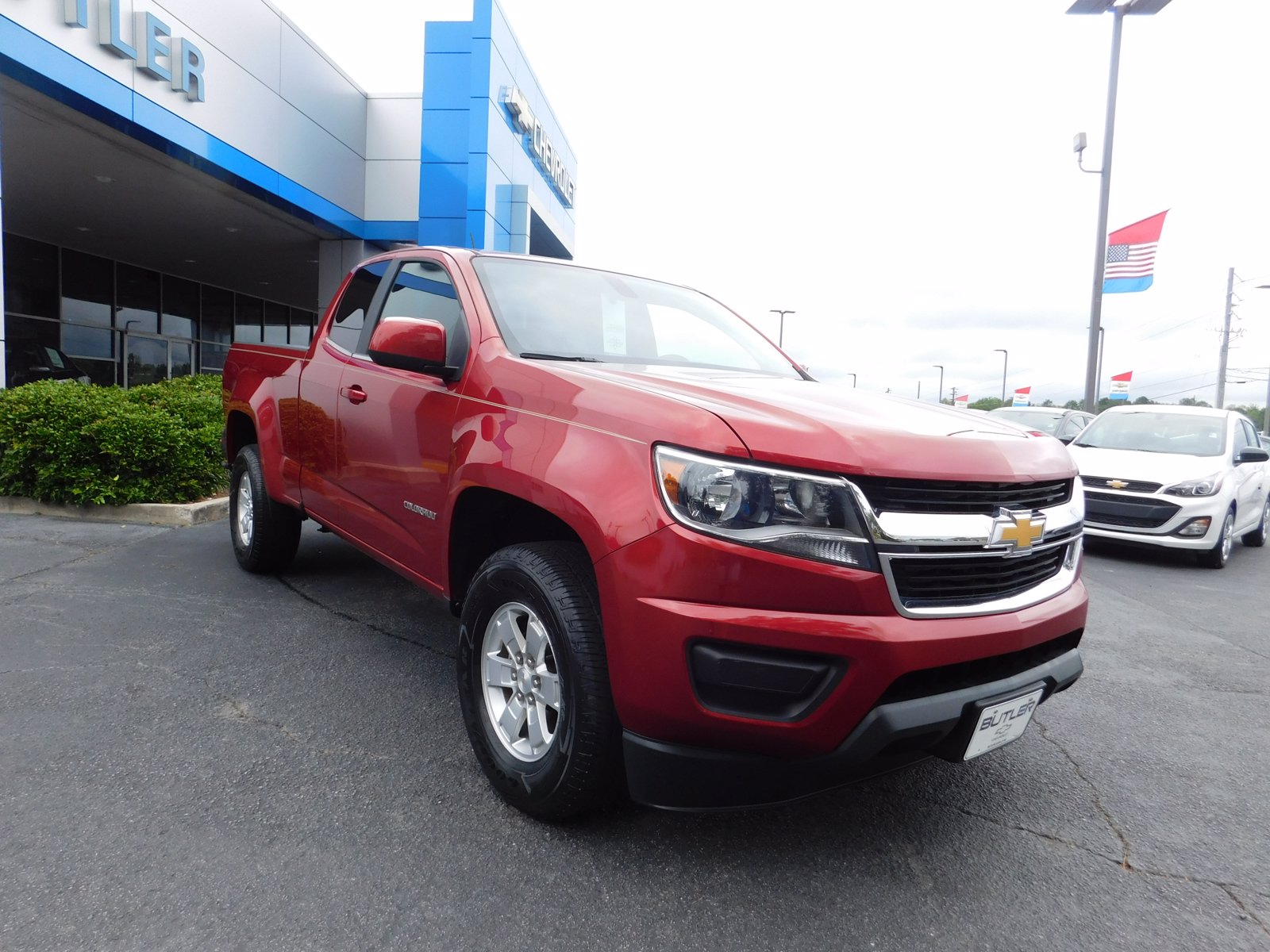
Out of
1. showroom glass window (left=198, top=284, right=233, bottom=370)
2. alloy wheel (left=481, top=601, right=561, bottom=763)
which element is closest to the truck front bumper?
alloy wheel (left=481, top=601, right=561, bottom=763)

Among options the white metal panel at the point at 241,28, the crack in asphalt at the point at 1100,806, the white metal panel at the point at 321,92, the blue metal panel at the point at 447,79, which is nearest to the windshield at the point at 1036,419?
the crack in asphalt at the point at 1100,806

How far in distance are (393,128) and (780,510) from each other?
677 inches

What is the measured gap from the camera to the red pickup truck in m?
→ 1.94

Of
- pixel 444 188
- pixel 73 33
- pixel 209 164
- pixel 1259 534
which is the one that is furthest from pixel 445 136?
pixel 1259 534

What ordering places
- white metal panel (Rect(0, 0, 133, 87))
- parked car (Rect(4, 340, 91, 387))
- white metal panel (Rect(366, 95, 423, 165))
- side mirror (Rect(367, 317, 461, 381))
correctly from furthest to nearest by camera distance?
white metal panel (Rect(366, 95, 423, 165)), parked car (Rect(4, 340, 91, 387)), white metal panel (Rect(0, 0, 133, 87)), side mirror (Rect(367, 317, 461, 381))

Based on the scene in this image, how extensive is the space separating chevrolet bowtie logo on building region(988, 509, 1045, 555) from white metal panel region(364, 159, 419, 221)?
16.3 metres

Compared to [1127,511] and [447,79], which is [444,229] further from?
[1127,511]

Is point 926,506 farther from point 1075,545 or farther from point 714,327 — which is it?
point 714,327

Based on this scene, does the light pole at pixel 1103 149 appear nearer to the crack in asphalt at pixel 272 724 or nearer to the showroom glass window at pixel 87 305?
the crack in asphalt at pixel 272 724

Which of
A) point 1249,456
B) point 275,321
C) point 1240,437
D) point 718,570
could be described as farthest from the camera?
point 275,321

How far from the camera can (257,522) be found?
15.8 ft

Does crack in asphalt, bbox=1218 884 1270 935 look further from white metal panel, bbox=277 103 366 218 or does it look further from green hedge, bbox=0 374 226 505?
white metal panel, bbox=277 103 366 218

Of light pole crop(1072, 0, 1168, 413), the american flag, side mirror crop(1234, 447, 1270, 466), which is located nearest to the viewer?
side mirror crop(1234, 447, 1270, 466)

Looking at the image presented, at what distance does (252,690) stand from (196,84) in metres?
11.4
